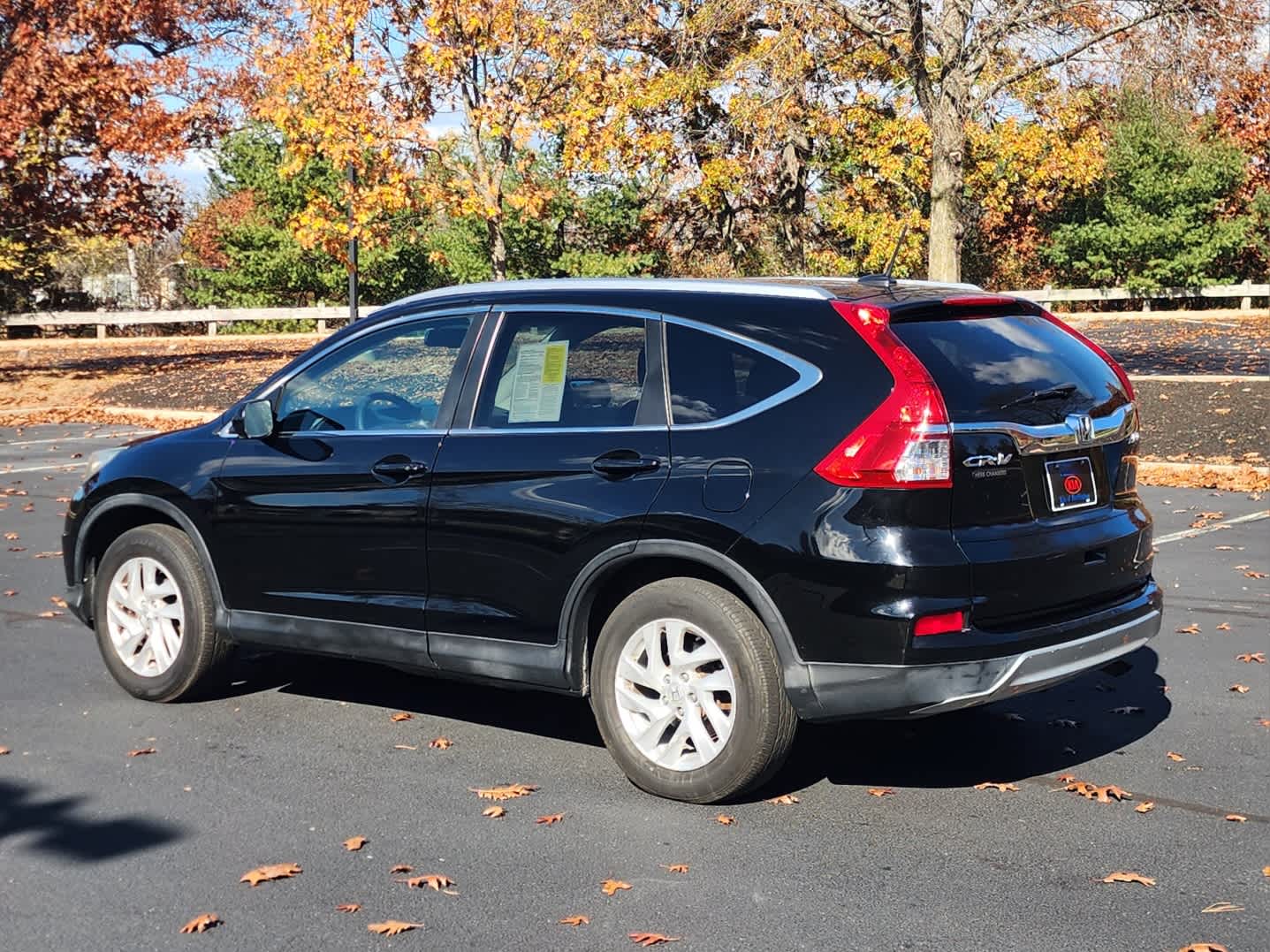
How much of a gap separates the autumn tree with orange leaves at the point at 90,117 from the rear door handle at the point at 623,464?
2375 cm

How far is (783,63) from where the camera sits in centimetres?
1930

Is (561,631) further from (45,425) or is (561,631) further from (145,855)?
(45,425)

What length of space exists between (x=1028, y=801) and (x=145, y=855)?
2.97m

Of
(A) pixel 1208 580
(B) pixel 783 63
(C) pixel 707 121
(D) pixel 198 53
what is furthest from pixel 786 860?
(D) pixel 198 53

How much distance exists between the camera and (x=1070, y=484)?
529 cm

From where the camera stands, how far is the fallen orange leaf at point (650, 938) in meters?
4.11

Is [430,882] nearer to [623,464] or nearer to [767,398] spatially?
[623,464]

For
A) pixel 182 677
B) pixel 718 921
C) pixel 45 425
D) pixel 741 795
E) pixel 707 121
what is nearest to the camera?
pixel 718 921

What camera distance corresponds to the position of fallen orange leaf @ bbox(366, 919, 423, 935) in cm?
420

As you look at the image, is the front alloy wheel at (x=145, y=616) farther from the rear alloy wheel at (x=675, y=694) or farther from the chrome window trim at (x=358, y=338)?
the rear alloy wheel at (x=675, y=694)

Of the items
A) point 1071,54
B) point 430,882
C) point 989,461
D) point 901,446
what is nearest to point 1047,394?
point 989,461

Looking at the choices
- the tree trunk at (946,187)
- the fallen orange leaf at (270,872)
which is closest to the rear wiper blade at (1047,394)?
the fallen orange leaf at (270,872)

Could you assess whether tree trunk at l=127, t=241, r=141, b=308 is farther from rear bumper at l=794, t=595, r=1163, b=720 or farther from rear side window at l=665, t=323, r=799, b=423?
rear bumper at l=794, t=595, r=1163, b=720

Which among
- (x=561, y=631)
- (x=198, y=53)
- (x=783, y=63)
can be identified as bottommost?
(x=561, y=631)
